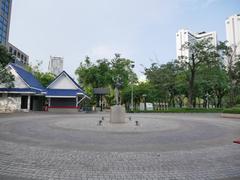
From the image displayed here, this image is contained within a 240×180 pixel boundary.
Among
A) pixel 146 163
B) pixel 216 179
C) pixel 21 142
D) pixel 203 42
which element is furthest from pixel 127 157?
pixel 203 42

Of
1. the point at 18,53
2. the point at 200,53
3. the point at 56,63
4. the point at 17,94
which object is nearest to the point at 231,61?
the point at 200,53

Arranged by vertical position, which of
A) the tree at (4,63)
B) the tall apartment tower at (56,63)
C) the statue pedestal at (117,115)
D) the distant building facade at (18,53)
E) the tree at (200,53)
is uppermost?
the tall apartment tower at (56,63)

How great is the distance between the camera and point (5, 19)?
191ft

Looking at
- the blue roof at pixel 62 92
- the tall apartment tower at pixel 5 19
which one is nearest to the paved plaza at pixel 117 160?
the blue roof at pixel 62 92

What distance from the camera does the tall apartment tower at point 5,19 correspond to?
55906 mm

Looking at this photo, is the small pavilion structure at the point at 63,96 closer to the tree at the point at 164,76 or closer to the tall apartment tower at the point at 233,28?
the tree at the point at 164,76

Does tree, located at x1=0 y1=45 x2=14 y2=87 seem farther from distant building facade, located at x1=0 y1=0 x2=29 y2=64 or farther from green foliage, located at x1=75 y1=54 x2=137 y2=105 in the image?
distant building facade, located at x1=0 y1=0 x2=29 y2=64

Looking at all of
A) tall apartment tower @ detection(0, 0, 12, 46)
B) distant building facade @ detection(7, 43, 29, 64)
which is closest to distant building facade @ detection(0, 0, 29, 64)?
tall apartment tower @ detection(0, 0, 12, 46)

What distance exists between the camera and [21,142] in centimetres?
792

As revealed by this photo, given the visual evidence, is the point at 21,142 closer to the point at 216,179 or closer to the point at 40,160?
the point at 40,160

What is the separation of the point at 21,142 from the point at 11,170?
11.4 feet

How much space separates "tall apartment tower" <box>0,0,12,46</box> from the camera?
2201 inches

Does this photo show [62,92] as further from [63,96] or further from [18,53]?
[18,53]

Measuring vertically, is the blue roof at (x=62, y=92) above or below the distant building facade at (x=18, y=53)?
below
